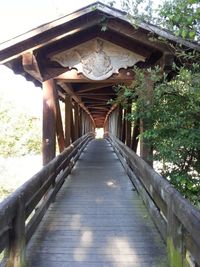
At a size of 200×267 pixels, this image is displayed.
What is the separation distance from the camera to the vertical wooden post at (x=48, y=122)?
7199 mm

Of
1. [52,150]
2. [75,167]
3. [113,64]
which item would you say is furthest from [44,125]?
[75,167]

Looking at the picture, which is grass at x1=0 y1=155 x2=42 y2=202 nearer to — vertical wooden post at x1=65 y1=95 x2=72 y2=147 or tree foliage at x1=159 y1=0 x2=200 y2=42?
vertical wooden post at x1=65 y1=95 x2=72 y2=147

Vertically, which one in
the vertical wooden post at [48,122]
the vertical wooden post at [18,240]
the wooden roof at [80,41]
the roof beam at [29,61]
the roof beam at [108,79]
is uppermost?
the wooden roof at [80,41]

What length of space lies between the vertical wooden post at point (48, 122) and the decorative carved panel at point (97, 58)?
1.98 feet

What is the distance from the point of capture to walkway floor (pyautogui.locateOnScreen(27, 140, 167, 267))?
3730mm

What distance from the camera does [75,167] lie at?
10.6 meters

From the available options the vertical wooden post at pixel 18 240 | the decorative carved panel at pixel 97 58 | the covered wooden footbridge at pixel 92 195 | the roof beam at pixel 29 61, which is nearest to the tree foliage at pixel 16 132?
the covered wooden footbridge at pixel 92 195

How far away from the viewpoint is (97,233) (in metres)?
4.53

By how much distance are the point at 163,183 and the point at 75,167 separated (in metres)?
7.00

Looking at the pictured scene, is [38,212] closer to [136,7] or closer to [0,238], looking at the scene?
[0,238]

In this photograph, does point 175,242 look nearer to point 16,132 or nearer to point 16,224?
point 16,224

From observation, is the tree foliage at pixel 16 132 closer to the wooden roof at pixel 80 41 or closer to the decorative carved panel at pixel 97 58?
the wooden roof at pixel 80 41

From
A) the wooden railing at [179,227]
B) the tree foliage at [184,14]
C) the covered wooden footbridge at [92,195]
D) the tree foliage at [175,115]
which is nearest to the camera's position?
the wooden railing at [179,227]

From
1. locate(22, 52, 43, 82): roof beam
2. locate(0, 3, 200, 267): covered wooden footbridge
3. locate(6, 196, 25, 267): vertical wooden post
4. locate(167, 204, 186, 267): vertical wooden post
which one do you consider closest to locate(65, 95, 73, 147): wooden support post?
locate(0, 3, 200, 267): covered wooden footbridge
